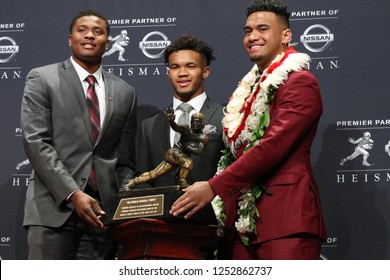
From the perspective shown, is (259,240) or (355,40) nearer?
(259,240)

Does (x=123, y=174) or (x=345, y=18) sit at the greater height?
(x=345, y=18)

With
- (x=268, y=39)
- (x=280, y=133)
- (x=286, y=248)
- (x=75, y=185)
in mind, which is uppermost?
(x=268, y=39)

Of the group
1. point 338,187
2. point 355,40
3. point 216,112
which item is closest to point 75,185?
point 216,112

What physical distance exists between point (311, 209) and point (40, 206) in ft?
4.22

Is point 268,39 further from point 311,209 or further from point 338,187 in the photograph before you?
point 338,187

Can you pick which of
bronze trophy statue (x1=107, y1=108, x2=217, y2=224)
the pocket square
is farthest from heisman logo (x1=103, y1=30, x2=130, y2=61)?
bronze trophy statue (x1=107, y1=108, x2=217, y2=224)

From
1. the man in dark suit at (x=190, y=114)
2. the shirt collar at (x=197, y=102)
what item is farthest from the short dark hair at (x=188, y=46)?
the shirt collar at (x=197, y=102)

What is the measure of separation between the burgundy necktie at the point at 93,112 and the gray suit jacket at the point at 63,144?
1.0 inches

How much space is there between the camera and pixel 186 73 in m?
3.68

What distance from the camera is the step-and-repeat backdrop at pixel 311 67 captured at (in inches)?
161

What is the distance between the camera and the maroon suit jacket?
3057mm

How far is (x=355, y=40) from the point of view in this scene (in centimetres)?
423

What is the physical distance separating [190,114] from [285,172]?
29.0 inches

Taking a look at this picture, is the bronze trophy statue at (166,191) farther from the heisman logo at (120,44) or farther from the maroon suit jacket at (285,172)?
the heisman logo at (120,44)
